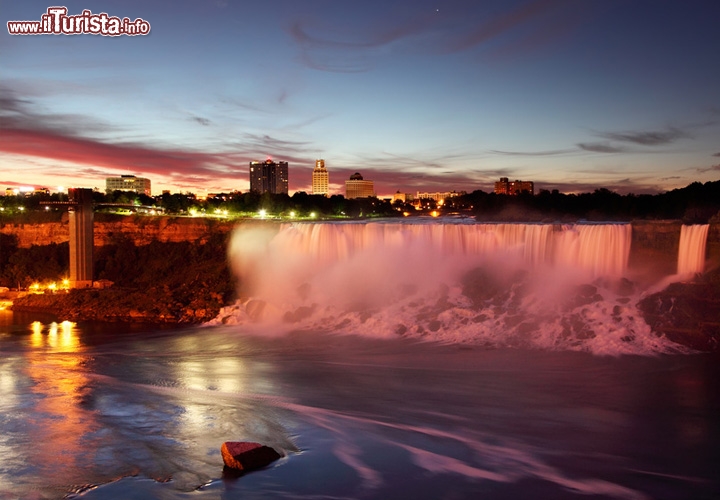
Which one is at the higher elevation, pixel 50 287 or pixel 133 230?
pixel 133 230

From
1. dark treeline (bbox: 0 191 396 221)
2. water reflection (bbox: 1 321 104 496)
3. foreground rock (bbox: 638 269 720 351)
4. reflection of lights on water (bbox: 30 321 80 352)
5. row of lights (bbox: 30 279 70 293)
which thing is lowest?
reflection of lights on water (bbox: 30 321 80 352)

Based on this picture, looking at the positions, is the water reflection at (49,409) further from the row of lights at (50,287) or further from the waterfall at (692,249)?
the waterfall at (692,249)

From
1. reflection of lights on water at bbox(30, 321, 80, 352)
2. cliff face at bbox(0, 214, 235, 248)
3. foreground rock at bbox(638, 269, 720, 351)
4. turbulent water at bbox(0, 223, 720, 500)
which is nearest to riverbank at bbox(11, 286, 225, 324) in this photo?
turbulent water at bbox(0, 223, 720, 500)

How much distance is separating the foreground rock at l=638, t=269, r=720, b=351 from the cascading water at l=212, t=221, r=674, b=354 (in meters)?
0.49

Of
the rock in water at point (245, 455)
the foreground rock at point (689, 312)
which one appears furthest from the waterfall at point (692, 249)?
the rock in water at point (245, 455)

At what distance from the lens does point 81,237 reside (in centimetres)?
3134

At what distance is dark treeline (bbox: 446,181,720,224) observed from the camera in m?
37.8

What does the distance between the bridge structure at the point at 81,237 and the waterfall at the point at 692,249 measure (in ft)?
86.7

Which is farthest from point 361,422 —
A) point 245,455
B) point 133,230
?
point 133,230

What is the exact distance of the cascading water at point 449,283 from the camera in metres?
21.1

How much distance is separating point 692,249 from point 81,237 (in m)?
27.3

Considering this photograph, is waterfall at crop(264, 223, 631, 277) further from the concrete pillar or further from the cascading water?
the concrete pillar

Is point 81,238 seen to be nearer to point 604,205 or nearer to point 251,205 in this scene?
point 251,205

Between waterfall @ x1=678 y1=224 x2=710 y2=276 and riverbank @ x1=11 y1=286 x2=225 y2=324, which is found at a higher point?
waterfall @ x1=678 y1=224 x2=710 y2=276
